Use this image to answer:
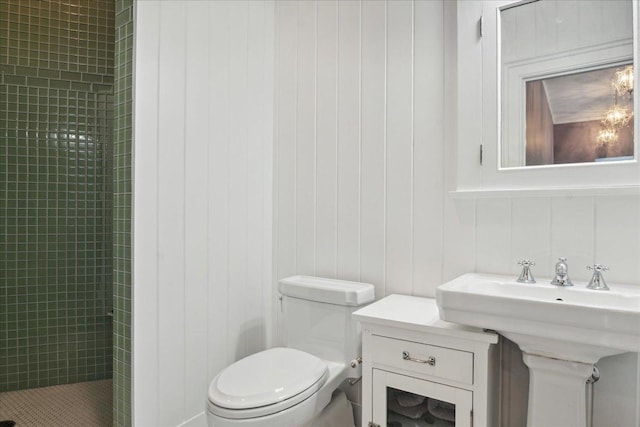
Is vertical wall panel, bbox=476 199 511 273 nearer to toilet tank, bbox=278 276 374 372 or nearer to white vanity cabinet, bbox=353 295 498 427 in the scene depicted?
white vanity cabinet, bbox=353 295 498 427

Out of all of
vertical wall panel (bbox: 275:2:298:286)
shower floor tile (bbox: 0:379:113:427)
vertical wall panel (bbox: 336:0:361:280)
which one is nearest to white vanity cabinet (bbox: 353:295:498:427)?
vertical wall panel (bbox: 336:0:361:280)

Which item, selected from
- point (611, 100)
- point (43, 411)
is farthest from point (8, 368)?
point (611, 100)

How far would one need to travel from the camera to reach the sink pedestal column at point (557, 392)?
1115 millimetres

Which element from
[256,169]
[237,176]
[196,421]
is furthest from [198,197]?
[196,421]

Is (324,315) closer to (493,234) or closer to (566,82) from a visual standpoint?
(493,234)

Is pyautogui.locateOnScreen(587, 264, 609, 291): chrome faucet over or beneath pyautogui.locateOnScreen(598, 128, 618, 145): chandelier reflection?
beneath

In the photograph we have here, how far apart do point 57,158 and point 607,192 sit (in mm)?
2809

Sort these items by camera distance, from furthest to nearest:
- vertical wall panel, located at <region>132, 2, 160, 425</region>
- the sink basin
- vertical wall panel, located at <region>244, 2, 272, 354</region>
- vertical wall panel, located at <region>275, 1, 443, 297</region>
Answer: vertical wall panel, located at <region>244, 2, 272, 354</region> → vertical wall panel, located at <region>275, 1, 443, 297</region> → vertical wall panel, located at <region>132, 2, 160, 425</region> → the sink basin

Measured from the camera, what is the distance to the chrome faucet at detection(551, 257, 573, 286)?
1256mm

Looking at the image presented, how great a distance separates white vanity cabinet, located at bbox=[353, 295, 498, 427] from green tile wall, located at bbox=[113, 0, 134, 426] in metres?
0.94

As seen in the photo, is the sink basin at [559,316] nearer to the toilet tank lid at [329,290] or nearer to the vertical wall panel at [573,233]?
the vertical wall panel at [573,233]

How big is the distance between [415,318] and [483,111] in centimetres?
85

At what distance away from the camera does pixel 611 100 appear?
50.9 inches

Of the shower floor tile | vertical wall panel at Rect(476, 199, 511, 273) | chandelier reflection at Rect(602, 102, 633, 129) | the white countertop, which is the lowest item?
the shower floor tile
